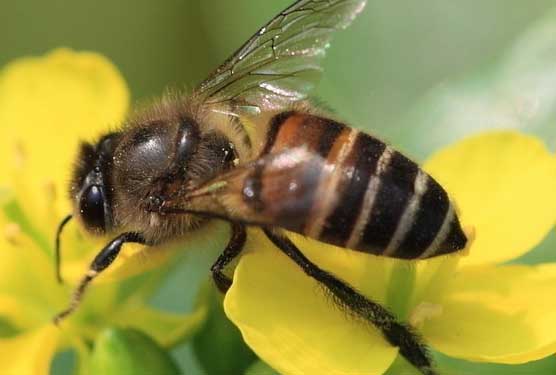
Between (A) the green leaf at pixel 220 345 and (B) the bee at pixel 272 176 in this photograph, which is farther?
(A) the green leaf at pixel 220 345

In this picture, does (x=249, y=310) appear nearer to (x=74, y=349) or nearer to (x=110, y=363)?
(x=110, y=363)

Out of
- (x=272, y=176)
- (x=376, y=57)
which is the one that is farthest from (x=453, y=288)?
(x=376, y=57)

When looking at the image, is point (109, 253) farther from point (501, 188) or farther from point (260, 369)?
point (501, 188)

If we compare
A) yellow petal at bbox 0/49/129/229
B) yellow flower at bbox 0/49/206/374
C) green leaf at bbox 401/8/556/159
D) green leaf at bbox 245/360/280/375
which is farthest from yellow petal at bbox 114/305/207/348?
green leaf at bbox 401/8/556/159

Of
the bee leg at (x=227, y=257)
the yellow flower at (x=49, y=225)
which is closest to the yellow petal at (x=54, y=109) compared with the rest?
the yellow flower at (x=49, y=225)

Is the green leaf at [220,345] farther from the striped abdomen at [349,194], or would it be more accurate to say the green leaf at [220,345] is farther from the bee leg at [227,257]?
the striped abdomen at [349,194]

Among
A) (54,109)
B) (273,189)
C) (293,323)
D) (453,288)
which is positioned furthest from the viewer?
(54,109)
